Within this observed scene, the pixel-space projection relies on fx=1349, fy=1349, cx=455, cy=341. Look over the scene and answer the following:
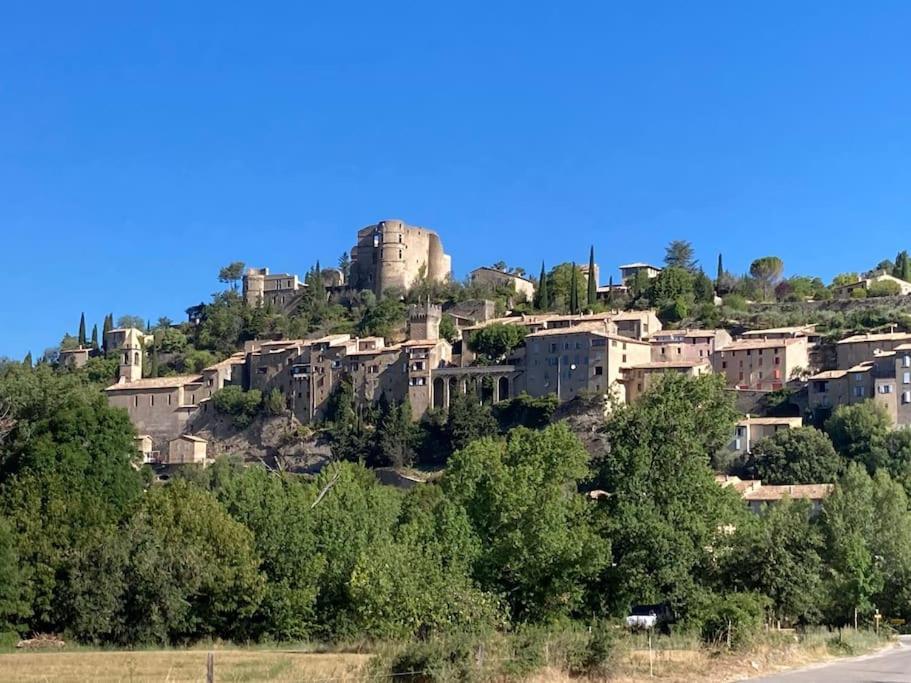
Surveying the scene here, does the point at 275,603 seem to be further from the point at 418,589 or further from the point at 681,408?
the point at 681,408

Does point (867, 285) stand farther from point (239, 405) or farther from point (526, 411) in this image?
point (239, 405)

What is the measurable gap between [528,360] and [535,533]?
60495 millimetres

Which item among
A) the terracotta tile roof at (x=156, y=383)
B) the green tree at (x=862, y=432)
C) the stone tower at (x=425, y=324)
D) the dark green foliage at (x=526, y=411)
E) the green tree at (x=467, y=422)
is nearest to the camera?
the green tree at (x=862, y=432)

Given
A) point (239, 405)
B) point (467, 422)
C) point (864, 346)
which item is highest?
point (864, 346)

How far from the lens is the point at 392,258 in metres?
133

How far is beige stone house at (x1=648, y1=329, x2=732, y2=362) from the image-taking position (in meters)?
98.4

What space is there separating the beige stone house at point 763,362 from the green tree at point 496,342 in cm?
1532

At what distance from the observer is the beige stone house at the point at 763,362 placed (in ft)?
308

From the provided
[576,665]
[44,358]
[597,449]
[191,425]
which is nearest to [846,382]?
[597,449]

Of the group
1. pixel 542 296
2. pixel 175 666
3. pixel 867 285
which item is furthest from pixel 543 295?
pixel 175 666

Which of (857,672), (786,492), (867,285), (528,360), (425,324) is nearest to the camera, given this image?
(857,672)

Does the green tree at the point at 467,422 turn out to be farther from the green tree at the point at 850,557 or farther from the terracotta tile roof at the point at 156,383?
the green tree at the point at 850,557

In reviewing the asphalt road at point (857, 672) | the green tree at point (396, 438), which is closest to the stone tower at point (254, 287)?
the green tree at point (396, 438)

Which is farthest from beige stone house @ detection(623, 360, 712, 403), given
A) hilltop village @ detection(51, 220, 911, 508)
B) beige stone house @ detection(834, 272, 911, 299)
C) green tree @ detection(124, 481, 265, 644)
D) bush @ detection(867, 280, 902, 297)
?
green tree @ detection(124, 481, 265, 644)
